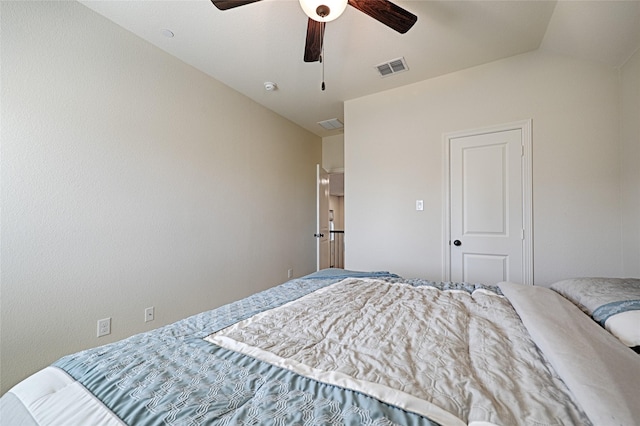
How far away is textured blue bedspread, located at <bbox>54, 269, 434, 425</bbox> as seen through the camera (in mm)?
568

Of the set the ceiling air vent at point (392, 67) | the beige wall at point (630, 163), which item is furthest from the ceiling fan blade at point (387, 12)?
the beige wall at point (630, 163)

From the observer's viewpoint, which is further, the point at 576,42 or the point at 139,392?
the point at 576,42

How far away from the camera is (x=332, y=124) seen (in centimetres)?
406

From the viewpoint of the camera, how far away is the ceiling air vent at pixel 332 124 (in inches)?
155

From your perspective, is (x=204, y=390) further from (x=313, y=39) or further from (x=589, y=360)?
(x=313, y=39)

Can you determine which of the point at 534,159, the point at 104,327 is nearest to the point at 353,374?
the point at 104,327

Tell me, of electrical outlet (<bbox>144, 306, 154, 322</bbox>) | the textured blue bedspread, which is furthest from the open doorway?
the textured blue bedspread

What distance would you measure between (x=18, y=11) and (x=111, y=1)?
1.68 ft

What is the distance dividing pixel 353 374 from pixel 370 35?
2372 millimetres

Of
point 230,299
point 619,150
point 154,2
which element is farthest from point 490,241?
point 154,2

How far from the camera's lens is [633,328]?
86 cm

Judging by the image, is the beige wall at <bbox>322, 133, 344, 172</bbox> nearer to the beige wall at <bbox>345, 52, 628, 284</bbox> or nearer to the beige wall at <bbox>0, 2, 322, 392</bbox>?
the beige wall at <bbox>345, 52, 628, 284</bbox>

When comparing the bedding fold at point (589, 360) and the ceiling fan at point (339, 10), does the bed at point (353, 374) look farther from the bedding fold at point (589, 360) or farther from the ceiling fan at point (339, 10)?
the ceiling fan at point (339, 10)

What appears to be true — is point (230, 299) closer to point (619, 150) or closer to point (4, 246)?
point (4, 246)
